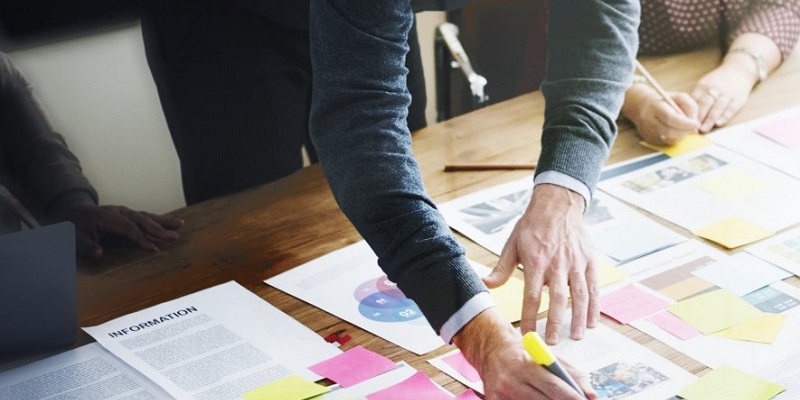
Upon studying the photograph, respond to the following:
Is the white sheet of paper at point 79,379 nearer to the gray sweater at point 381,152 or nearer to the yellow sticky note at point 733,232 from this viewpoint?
Answer: the gray sweater at point 381,152

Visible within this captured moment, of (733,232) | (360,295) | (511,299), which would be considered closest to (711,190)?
(733,232)

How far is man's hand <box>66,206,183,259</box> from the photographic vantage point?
1466 millimetres

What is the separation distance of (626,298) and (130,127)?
1.02 meters

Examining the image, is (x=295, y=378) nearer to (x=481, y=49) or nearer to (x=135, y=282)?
(x=135, y=282)

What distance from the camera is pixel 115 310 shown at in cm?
132

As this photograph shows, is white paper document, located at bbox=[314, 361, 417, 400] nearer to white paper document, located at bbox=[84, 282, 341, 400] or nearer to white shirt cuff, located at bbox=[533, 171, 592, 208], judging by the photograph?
white paper document, located at bbox=[84, 282, 341, 400]

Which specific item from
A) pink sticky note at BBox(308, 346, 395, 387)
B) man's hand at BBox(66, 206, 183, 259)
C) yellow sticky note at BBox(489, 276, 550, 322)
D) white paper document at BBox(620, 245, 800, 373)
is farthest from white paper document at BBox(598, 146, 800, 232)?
man's hand at BBox(66, 206, 183, 259)

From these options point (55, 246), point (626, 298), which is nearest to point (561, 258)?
point (626, 298)

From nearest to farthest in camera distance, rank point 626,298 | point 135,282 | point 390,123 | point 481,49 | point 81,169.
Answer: point 390,123 < point 626,298 < point 135,282 < point 81,169 < point 481,49

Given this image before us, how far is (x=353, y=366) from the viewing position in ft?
3.77

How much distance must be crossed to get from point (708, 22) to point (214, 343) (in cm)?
136

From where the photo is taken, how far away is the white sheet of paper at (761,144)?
163 centimetres

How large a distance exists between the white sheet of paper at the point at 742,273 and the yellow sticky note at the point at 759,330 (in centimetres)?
7

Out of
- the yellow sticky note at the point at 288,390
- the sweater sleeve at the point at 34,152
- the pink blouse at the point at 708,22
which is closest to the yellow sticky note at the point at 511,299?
the yellow sticky note at the point at 288,390
